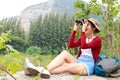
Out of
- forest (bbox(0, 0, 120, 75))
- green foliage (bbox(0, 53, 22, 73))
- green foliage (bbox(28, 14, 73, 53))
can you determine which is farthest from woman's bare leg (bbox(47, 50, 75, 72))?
green foliage (bbox(28, 14, 73, 53))

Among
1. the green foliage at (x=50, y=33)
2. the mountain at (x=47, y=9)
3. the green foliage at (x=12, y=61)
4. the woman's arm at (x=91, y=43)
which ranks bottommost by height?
the mountain at (x=47, y=9)

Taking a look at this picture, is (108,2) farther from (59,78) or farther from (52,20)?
(52,20)

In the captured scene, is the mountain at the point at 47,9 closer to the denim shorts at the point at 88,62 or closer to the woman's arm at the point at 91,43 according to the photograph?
the denim shorts at the point at 88,62

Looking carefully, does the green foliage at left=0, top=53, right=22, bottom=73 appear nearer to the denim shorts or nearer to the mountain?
the denim shorts

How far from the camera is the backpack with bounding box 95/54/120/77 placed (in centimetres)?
532

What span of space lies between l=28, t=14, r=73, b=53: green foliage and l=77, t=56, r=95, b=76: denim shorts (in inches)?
1121

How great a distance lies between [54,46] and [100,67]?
3041 centimetres

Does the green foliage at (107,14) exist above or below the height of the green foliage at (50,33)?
above

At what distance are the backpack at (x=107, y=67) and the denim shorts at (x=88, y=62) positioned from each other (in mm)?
68

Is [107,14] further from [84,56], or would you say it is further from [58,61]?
[58,61]

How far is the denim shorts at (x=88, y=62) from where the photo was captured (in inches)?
207

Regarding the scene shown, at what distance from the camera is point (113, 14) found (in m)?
9.95

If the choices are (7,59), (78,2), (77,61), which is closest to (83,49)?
(77,61)

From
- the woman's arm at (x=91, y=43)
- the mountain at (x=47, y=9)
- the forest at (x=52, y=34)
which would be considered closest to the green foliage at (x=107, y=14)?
the forest at (x=52, y=34)
